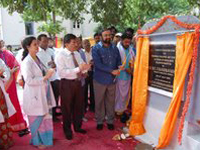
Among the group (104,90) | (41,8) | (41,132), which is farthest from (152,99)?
(41,8)

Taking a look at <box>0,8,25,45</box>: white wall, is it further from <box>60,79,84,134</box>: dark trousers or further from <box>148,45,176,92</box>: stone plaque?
<box>148,45,176,92</box>: stone plaque

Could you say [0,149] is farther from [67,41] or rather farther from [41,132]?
[67,41]

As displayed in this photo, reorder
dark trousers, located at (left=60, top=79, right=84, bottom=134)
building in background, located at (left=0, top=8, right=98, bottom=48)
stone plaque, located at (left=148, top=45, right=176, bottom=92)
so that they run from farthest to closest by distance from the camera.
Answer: building in background, located at (left=0, top=8, right=98, bottom=48) < dark trousers, located at (left=60, top=79, right=84, bottom=134) < stone plaque, located at (left=148, top=45, right=176, bottom=92)

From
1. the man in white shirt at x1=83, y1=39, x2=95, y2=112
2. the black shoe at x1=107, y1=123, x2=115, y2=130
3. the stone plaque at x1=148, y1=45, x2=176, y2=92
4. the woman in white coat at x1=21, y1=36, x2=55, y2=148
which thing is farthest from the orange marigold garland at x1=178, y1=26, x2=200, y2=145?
the man in white shirt at x1=83, y1=39, x2=95, y2=112

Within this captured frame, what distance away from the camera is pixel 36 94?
3.45 m

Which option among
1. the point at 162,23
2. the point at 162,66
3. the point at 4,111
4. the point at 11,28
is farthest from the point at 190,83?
the point at 11,28

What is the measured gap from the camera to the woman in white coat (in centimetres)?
338

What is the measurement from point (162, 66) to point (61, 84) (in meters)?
1.80

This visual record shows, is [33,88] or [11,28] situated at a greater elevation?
[11,28]

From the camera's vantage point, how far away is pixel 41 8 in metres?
4.68

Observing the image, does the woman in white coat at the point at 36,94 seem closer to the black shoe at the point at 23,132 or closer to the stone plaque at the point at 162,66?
the black shoe at the point at 23,132

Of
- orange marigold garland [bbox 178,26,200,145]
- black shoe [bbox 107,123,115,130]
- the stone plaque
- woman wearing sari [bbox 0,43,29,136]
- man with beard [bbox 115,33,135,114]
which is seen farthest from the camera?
man with beard [bbox 115,33,135,114]

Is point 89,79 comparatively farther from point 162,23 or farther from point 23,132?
point 162,23

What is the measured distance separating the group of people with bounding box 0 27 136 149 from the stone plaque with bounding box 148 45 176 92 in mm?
705
